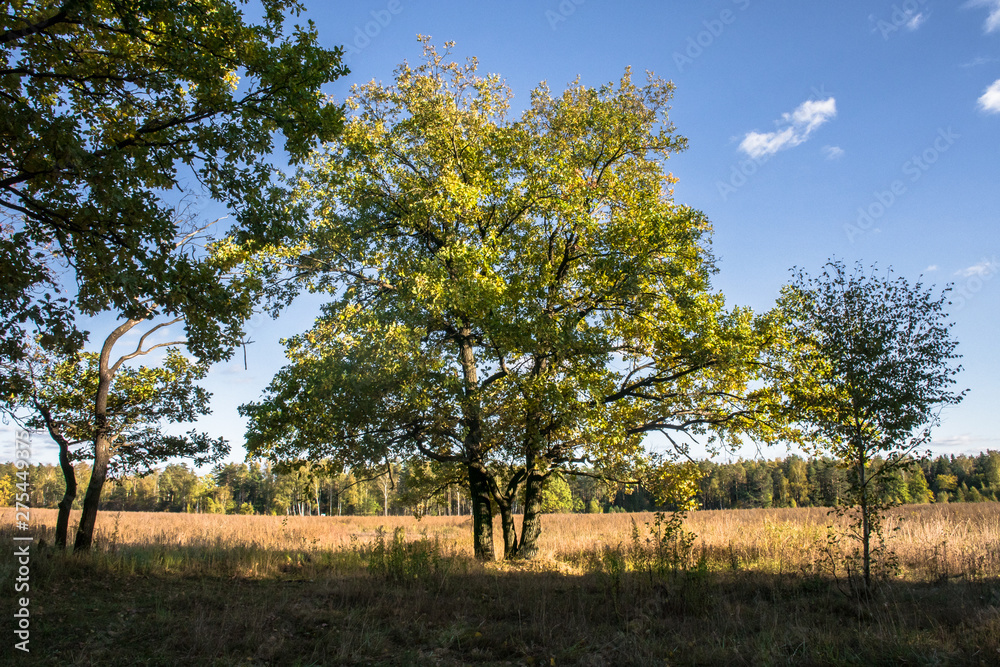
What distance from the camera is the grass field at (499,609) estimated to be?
6277mm

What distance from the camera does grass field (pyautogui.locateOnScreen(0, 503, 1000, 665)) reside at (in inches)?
247

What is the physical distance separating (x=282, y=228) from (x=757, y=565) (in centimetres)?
1239

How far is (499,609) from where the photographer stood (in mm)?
8445

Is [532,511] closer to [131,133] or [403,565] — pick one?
[403,565]

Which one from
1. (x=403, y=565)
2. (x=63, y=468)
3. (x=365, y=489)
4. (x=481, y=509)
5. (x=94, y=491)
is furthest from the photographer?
(x=365, y=489)

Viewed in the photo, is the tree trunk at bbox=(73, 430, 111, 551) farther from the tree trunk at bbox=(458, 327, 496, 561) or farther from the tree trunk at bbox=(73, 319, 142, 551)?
the tree trunk at bbox=(458, 327, 496, 561)

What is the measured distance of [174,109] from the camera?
756cm

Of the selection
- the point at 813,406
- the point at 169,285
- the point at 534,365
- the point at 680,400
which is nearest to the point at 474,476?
the point at 534,365

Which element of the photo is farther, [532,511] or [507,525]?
[507,525]

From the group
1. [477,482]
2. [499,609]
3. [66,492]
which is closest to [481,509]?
[477,482]

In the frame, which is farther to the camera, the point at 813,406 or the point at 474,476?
the point at 474,476

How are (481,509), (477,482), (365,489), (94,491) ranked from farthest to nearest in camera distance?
1. (365,489)
2. (477,482)
3. (481,509)
4. (94,491)

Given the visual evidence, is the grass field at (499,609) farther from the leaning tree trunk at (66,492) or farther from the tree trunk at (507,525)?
the tree trunk at (507,525)

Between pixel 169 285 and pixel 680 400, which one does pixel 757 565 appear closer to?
pixel 680 400
